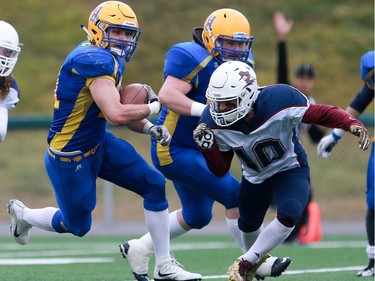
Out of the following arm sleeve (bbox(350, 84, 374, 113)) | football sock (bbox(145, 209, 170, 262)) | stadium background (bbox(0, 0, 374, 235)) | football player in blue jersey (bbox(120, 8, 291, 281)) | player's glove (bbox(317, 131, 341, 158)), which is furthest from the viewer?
stadium background (bbox(0, 0, 374, 235))

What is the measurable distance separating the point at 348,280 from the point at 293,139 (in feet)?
3.90

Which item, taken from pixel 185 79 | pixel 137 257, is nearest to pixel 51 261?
pixel 137 257

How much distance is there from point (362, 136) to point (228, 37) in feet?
4.76

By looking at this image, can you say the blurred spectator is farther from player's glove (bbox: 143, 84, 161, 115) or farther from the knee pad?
player's glove (bbox: 143, 84, 161, 115)

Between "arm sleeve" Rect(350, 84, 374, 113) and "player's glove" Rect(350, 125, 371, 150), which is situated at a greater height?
"player's glove" Rect(350, 125, 371, 150)

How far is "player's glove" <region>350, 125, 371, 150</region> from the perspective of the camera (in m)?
5.81

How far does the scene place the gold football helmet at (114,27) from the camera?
251 inches

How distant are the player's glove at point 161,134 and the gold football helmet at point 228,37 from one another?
3.48 ft

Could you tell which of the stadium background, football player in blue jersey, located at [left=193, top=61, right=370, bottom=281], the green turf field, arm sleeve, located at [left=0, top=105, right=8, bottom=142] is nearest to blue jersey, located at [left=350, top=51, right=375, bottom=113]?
the green turf field

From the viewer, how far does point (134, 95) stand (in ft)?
20.8

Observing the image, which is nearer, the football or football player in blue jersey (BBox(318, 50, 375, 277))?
the football

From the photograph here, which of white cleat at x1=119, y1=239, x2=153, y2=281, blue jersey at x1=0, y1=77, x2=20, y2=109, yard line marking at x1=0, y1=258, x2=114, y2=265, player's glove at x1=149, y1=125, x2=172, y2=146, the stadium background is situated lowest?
the stadium background

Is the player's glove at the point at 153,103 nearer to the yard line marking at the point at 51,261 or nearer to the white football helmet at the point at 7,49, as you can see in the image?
the white football helmet at the point at 7,49

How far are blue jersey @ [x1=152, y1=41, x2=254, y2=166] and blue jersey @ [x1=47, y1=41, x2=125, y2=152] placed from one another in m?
0.57
